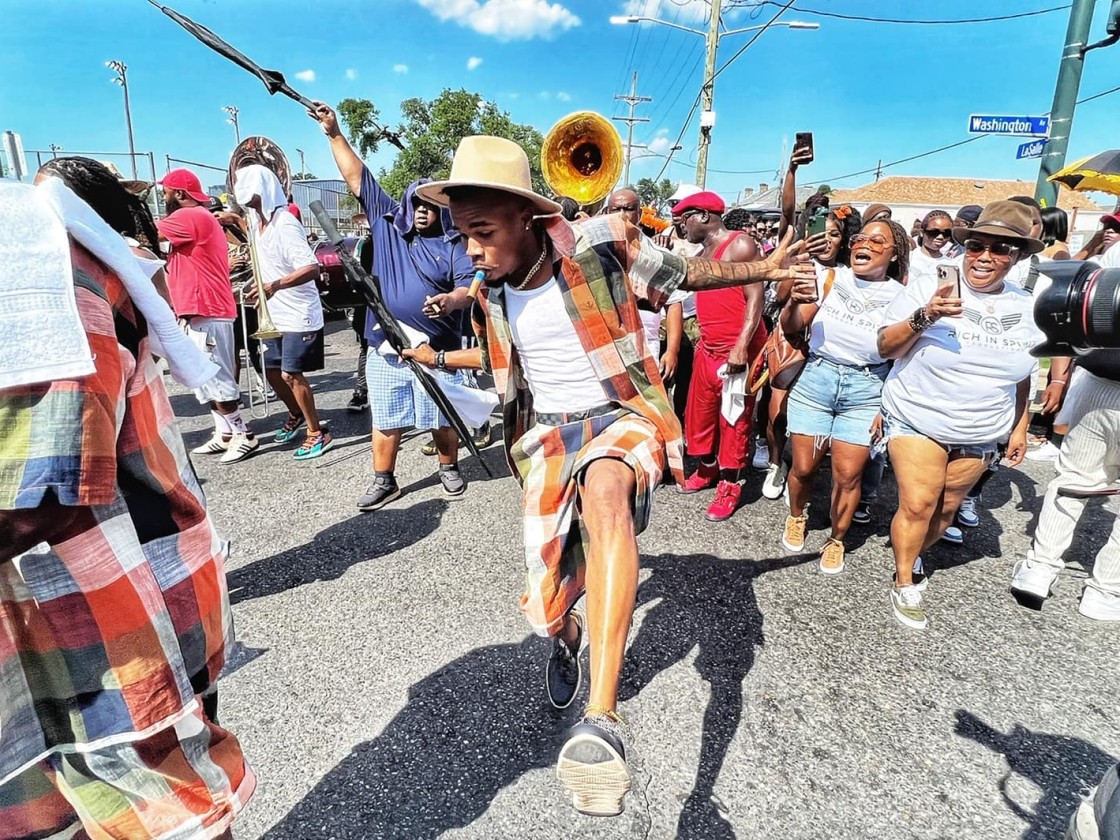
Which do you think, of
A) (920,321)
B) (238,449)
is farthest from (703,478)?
(238,449)

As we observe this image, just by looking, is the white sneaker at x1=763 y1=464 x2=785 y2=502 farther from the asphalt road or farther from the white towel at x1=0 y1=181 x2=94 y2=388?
the white towel at x1=0 y1=181 x2=94 y2=388

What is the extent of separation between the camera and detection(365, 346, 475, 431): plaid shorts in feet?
14.2

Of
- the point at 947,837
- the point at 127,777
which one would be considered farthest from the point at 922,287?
the point at 127,777

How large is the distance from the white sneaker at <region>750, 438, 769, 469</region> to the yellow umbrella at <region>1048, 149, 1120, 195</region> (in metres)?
3.55

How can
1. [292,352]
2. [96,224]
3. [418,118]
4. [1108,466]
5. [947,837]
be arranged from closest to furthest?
[96,224] < [947,837] < [1108,466] < [292,352] < [418,118]

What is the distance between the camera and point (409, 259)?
4.27m

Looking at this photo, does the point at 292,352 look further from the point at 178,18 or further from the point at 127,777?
the point at 127,777

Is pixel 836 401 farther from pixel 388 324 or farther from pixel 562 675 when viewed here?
pixel 388 324

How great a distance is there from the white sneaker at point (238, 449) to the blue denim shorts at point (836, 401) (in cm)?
428

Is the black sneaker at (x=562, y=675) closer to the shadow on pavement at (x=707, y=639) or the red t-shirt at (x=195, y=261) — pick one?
the shadow on pavement at (x=707, y=639)

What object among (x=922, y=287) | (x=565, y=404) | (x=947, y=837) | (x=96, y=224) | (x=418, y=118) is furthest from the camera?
(x=418, y=118)

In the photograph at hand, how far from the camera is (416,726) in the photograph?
235 centimetres

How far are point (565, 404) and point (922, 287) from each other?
1.94 metres

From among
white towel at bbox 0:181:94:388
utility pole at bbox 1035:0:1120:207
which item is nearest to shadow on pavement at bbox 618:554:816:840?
white towel at bbox 0:181:94:388
